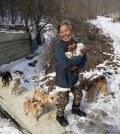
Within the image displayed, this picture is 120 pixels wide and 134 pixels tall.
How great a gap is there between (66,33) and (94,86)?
1.96 m

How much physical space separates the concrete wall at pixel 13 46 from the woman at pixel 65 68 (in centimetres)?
515

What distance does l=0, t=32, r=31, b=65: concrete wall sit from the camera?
31.1 ft

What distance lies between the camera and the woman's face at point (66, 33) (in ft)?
13.8

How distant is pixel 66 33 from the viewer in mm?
4227

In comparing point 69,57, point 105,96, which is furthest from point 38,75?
point 69,57

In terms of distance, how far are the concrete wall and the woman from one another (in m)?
5.15

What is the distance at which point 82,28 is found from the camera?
9078 millimetres

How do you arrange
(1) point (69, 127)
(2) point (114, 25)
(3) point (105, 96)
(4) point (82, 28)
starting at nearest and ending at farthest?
(1) point (69, 127), (3) point (105, 96), (4) point (82, 28), (2) point (114, 25)

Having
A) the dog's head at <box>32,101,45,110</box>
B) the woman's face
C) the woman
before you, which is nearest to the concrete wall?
the dog's head at <box>32,101,45,110</box>

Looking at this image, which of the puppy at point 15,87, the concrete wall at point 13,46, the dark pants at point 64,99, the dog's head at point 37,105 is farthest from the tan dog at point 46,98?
the concrete wall at point 13,46

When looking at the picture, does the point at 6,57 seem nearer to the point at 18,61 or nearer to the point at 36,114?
the point at 18,61

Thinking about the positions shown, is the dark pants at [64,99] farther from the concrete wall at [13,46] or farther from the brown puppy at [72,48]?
the concrete wall at [13,46]

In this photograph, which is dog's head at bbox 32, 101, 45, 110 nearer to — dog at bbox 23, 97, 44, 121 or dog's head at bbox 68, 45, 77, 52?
dog at bbox 23, 97, 44, 121

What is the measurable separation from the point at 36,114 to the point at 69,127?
0.70 meters
